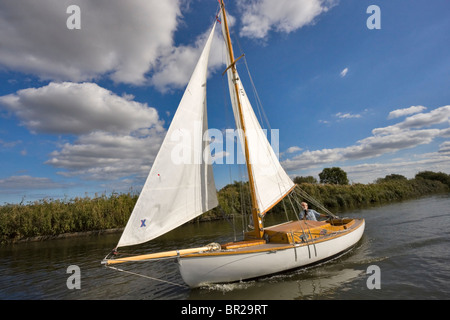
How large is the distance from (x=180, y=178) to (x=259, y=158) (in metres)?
3.89

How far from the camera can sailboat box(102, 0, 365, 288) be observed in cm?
621

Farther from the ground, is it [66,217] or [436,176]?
[436,176]

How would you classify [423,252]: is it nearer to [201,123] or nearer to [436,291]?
[436,291]

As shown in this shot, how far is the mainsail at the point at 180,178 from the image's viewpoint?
6129 mm

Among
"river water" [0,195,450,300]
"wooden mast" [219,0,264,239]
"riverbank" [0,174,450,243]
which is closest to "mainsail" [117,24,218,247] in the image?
"wooden mast" [219,0,264,239]

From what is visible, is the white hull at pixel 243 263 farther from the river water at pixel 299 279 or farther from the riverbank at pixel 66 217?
the riverbank at pixel 66 217

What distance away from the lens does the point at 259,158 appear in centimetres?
954

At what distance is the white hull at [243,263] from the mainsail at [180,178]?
50.7 inches

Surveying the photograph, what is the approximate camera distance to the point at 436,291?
226 inches

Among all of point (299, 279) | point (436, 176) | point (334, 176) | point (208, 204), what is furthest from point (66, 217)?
point (436, 176)

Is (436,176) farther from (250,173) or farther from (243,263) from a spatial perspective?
(243,263)

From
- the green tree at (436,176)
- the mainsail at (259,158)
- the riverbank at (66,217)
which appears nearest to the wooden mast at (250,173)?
the mainsail at (259,158)

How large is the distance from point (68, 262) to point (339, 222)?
14498 mm
